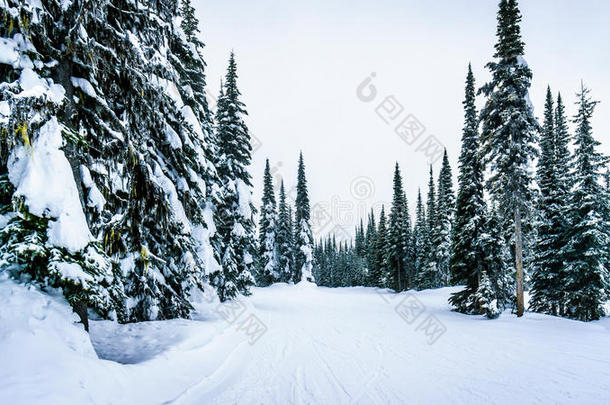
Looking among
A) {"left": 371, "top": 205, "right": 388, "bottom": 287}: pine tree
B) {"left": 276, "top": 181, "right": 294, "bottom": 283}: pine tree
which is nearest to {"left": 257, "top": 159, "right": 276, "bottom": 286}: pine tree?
{"left": 276, "top": 181, "right": 294, "bottom": 283}: pine tree

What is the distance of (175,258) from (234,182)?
11.1 metres

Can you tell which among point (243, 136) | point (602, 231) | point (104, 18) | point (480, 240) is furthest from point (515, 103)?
point (104, 18)

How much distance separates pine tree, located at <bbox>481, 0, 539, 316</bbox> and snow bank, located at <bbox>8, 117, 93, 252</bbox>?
18078mm

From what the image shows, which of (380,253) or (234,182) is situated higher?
(234,182)

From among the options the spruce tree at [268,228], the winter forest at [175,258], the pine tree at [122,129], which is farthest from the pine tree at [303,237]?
the pine tree at [122,129]

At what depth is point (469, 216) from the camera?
18766mm

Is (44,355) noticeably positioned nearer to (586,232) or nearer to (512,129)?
(512,129)

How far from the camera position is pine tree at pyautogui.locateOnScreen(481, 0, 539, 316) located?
50.1 feet

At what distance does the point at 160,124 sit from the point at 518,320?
17.9m

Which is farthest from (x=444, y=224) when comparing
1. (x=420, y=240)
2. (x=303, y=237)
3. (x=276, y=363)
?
(x=276, y=363)

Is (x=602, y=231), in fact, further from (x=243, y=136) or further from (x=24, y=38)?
(x=24, y=38)

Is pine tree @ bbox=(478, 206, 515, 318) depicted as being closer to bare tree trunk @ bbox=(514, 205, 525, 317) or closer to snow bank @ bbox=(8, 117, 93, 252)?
bare tree trunk @ bbox=(514, 205, 525, 317)

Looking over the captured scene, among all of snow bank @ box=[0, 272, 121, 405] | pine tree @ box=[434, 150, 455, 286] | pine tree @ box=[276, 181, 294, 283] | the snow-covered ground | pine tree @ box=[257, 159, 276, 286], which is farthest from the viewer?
pine tree @ box=[276, 181, 294, 283]

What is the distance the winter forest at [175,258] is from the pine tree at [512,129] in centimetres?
10
